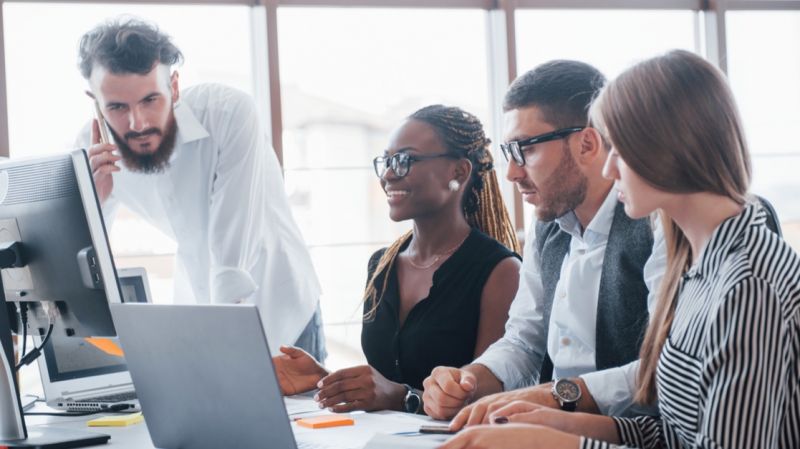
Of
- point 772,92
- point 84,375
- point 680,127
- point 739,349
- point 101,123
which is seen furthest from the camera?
point 772,92

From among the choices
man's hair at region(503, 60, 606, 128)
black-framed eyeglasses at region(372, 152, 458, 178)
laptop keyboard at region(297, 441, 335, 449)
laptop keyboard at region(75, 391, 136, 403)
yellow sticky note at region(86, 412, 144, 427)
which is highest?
man's hair at region(503, 60, 606, 128)

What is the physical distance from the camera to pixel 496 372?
1824 millimetres

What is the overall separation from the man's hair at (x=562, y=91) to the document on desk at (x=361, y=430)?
654 millimetres

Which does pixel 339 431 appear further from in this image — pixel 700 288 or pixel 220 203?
pixel 220 203

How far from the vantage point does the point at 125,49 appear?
243cm

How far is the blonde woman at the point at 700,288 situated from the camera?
1.08 m

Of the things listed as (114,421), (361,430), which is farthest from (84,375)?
(361,430)

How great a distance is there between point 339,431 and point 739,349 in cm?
69

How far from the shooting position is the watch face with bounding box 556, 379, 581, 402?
1523mm

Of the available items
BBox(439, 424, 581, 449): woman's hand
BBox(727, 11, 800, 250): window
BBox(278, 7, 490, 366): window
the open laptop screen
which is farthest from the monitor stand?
BBox(727, 11, 800, 250): window

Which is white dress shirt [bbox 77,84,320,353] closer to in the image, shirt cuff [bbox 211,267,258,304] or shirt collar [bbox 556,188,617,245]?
shirt cuff [bbox 211,267,258,304]

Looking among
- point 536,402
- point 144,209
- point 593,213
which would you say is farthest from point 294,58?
point 536,402

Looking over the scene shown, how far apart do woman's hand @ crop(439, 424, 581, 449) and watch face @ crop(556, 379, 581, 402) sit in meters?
0.32

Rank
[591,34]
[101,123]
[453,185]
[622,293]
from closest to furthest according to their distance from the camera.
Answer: [622,293]
[453,185]
[101,123]
[591,34]
